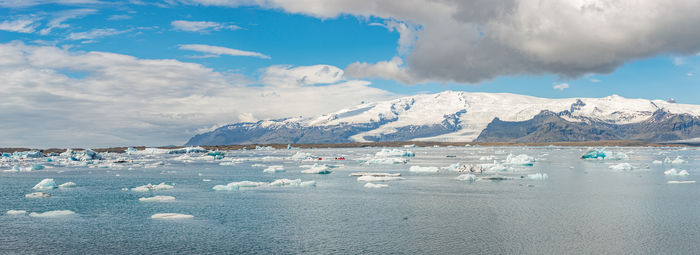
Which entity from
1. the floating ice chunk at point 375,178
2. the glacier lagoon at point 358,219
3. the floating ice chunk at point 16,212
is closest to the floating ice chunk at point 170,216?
the glacier lagoon at point 358,219

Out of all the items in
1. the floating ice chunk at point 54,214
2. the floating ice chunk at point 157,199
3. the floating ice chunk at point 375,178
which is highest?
the floating ice chunk at point 375,178

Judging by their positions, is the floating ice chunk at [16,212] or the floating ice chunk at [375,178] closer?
the floating ice chunk at [16,212]

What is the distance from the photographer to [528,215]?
63.5ft

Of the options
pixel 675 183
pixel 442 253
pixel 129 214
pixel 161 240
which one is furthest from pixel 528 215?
pixel 675 183

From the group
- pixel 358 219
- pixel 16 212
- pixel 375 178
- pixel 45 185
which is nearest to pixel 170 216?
pixel 16 212

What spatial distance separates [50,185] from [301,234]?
20.6 metres

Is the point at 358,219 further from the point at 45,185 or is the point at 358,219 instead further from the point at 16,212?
the point at 45,185

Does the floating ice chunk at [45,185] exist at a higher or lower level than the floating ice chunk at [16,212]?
higher

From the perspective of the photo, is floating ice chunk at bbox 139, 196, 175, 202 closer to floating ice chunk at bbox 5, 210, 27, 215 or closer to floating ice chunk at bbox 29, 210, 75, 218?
floating ice chunk at bbox 29, 210, 75, 218

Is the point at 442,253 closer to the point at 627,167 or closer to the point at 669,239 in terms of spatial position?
the point at 669,239

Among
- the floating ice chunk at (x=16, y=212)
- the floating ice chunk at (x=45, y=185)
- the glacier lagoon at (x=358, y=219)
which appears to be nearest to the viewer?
the glacier lagoon at (x=358, y=219)

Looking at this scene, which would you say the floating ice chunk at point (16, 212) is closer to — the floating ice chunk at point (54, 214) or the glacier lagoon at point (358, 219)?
the glacier lagoon at point (358, 219)

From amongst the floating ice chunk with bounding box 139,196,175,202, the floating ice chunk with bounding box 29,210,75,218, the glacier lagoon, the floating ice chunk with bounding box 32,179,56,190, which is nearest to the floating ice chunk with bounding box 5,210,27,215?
the glacier lagoon

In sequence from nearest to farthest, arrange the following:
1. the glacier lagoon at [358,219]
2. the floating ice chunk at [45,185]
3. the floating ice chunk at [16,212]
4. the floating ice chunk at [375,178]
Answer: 1. the glacier lagoon at [358,219]
2. the floating ice chunk at [16,212]
3. the floating ice chunk at [45,185]
4. the floating ice chunk at [375,178]
